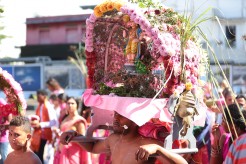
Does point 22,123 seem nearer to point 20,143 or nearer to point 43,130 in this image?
point 20,143

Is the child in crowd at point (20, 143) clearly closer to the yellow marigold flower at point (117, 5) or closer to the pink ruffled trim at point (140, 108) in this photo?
the pink ruffled trim at point (140, 108)

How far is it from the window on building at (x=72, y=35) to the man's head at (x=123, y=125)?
32.9 metres

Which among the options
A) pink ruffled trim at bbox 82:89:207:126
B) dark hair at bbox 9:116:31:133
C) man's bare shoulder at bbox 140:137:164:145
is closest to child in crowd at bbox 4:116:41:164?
dark hair at bbox 9:116:31:133

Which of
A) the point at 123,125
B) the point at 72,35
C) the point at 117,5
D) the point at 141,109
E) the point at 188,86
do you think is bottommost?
the point at 72,35

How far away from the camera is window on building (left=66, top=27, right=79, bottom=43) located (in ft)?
122

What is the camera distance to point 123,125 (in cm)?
443

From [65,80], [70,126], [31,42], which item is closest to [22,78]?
[65,80]

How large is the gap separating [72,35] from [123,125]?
1334 inches

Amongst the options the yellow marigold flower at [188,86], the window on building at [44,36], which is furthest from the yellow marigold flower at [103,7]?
the window on building at [44,36]

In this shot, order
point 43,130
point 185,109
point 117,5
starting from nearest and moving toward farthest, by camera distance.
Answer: point 185,109 < point 117,5 < point 43,130

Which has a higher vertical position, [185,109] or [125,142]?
[185,109]

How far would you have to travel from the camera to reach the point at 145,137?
4453 millimetres

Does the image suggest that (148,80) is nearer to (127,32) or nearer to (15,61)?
(127,32)

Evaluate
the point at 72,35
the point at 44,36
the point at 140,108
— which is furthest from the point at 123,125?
the point at 44,36
